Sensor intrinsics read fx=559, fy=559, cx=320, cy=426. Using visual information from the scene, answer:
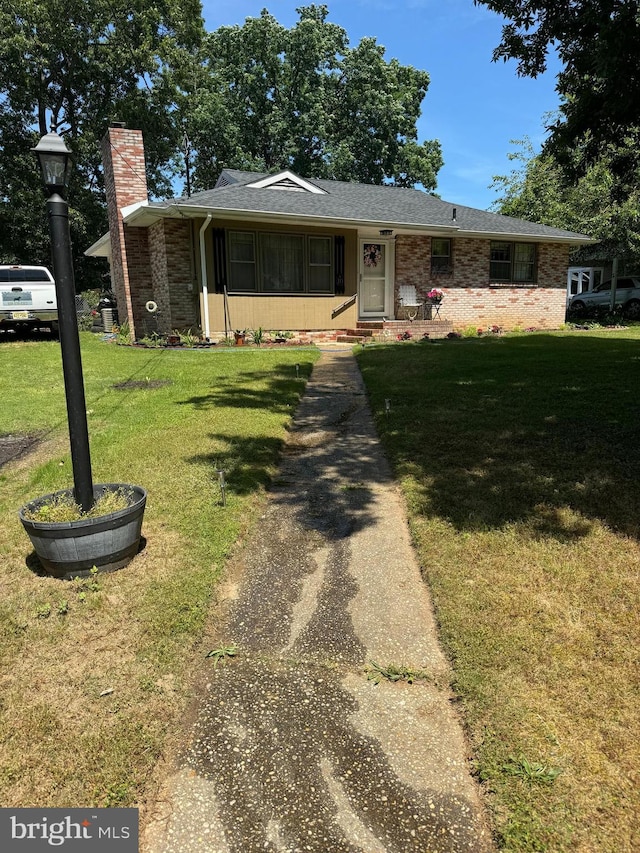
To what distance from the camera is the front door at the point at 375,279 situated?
1684cm

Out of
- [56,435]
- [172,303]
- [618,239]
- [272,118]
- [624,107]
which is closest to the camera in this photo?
[624,107]

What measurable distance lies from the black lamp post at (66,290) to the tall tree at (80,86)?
28.0m

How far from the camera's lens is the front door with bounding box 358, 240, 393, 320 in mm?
16844

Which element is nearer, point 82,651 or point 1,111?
point 82,651

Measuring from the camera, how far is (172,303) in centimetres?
1462

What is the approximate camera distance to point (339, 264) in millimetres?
15750

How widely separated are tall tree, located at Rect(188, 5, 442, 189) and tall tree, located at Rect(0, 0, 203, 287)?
322 cm

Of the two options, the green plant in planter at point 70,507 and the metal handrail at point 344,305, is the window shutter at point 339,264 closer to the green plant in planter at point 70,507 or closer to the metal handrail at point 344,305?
the metal handrail at point 344,305

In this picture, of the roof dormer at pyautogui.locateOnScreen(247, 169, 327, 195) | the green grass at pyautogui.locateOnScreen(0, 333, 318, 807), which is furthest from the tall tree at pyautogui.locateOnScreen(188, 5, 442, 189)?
the green grass at pyautogui.locateOnScreen(0, 333, 318, 807)

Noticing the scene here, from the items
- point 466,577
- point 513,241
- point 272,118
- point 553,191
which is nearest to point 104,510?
point 466,577

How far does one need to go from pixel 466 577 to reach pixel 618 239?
2327cm

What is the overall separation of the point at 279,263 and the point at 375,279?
3343 mm

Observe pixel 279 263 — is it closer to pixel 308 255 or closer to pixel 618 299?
pixel 308 255

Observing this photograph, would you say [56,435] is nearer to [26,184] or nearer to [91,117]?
[26,184]
